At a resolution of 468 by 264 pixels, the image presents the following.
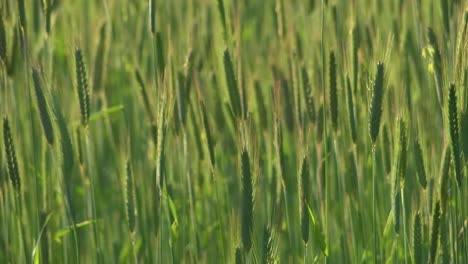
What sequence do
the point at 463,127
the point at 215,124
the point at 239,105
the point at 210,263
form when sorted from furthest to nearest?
the point at 215,124
the point at 210,263
the point at 239,105
the point at 463,127

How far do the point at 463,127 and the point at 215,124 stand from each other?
0.94 metres

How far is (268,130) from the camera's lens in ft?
7.18

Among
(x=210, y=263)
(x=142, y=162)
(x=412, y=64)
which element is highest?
(x=412, y=64)

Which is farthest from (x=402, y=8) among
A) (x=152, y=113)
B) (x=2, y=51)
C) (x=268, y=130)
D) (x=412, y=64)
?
(x=2, y=51)

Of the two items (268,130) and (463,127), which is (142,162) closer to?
(268,130)

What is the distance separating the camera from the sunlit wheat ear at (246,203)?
1.55m

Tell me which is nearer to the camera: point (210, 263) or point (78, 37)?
point (78, 37)

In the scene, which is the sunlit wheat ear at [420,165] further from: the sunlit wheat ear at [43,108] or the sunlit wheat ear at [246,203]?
the sunlit wheat ear at [43,108]

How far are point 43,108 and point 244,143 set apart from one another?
374 millimetres

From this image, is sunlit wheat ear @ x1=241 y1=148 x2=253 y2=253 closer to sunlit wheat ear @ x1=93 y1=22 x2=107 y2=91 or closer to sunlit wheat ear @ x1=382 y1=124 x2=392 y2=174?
sunlit wheat ear @ x1=382 y1=124 x2=392 y2=174

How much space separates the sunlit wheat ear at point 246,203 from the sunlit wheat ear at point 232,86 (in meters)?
0.22

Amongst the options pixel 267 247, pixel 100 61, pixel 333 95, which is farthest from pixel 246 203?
pixel 100 61

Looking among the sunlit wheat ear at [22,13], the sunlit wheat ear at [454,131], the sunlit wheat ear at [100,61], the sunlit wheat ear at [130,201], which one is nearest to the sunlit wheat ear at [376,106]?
the sunlit wheat ear at [454,131]

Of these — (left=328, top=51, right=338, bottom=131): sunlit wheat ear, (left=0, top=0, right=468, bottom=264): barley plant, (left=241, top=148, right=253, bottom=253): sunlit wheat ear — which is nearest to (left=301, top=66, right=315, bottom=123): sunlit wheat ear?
(left=0, top=0, right=468, bottom=264): barley plant
